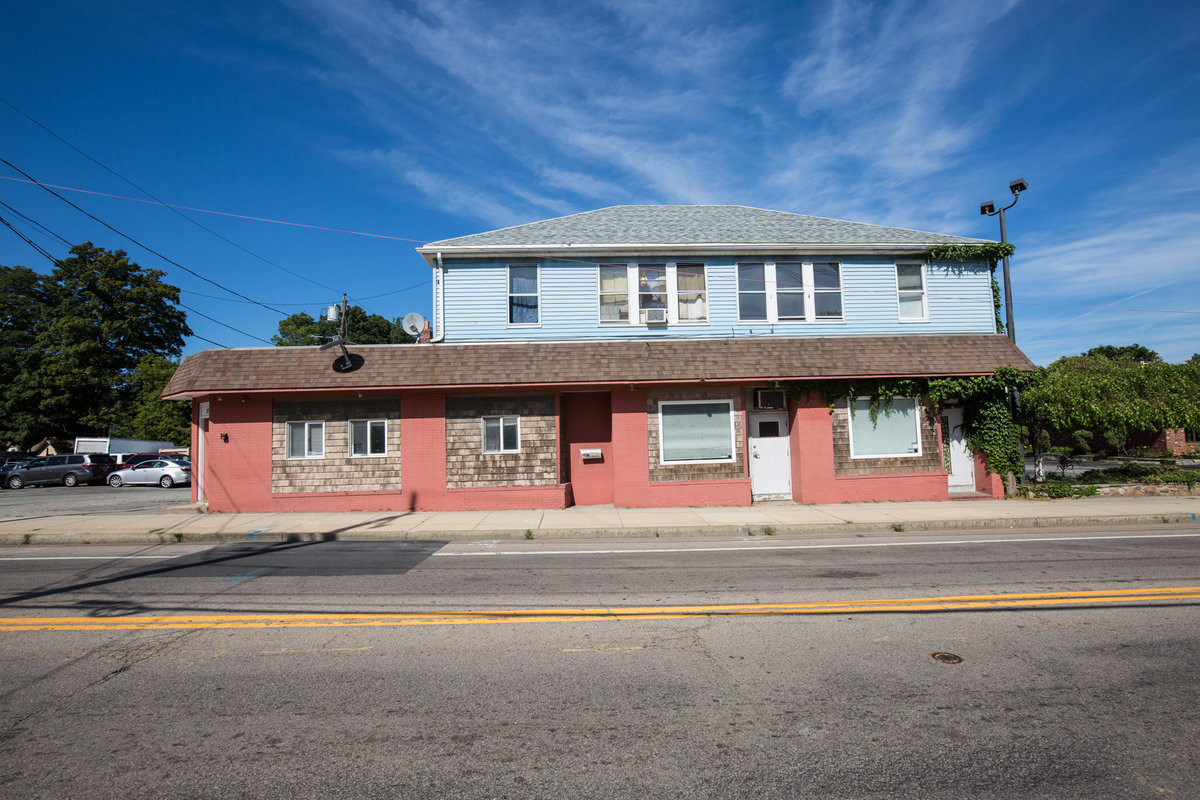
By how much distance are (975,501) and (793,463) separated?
436 centimetres

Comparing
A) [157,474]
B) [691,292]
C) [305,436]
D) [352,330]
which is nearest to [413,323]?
[305,436]

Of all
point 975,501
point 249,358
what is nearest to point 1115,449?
point 975,501

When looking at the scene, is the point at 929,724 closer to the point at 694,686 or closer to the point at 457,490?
the point at 694,686

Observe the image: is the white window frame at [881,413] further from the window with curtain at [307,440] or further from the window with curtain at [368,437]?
the window with curtain at [307,440]

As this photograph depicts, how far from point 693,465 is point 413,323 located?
8.10 m

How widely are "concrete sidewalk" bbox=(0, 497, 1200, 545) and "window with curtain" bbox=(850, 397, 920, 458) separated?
152 centimetres

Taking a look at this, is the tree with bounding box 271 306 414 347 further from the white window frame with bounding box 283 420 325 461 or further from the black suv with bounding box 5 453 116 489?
the white window frame with bounding box 283 420 325 461

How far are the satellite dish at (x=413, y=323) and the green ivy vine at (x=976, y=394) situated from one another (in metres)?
9.38

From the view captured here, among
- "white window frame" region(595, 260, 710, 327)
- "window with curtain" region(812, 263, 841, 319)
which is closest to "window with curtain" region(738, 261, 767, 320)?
"white window frame" region(595, 260, 710, 327)

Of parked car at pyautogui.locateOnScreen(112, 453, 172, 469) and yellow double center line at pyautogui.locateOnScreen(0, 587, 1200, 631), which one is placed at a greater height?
parked car at pyautogui.locateOnScreen(112, 453, 172, 469)

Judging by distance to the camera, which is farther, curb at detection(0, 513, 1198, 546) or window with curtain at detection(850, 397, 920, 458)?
window with curtain at detection(850, 397, 920, 458)

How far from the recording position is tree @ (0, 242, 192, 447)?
140ft

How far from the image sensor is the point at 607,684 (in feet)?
14.5

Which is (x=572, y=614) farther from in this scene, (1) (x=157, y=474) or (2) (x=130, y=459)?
(2) (x=130, y=459)
